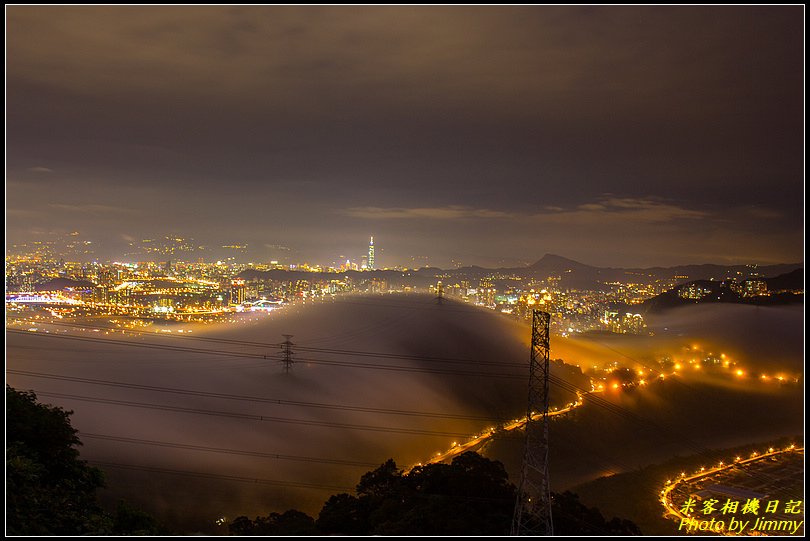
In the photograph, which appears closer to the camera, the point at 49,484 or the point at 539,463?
the point at 49,484

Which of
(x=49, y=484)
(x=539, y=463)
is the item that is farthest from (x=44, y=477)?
(x=539, y=463)

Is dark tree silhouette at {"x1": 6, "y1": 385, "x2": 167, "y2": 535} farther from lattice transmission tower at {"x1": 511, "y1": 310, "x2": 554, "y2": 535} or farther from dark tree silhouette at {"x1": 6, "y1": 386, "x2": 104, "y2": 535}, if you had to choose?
lattice transmission tower at {"x1": 511, "y1": 310, "x2": 554, "y2": 535}

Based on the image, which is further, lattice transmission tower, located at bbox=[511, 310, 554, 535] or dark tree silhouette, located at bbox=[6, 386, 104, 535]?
lattice transmission tower, located at bbox=[511, 310, 554, 535]

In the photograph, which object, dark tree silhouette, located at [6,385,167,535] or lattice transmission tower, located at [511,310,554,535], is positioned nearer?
dark tree silhouette, located at [6,385,167,535]

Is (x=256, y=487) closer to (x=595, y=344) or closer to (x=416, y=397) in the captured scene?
(x=416, y=397)

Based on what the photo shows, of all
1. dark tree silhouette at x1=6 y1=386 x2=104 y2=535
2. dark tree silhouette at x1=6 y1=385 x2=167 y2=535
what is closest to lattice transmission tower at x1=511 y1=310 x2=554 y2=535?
dark tree silhouette at x1=6 y1=385 x2=167 y2=535

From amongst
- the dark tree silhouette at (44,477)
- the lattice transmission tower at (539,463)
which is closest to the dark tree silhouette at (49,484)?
the dark tree silhouette at (44,477)

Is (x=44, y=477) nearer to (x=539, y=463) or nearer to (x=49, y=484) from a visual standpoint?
(x=49, y=484)

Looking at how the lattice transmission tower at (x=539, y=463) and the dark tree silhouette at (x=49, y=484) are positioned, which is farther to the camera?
the lattice transmission tower at (x=539, y=463)

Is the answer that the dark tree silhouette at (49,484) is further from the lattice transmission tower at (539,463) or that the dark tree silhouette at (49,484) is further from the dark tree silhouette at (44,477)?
the lattice transmission tower at (539,463)

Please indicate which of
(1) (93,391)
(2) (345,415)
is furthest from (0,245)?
(1) (93,391)

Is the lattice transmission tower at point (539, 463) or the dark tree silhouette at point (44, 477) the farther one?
the lattice transmission tower at point (539, 463)
